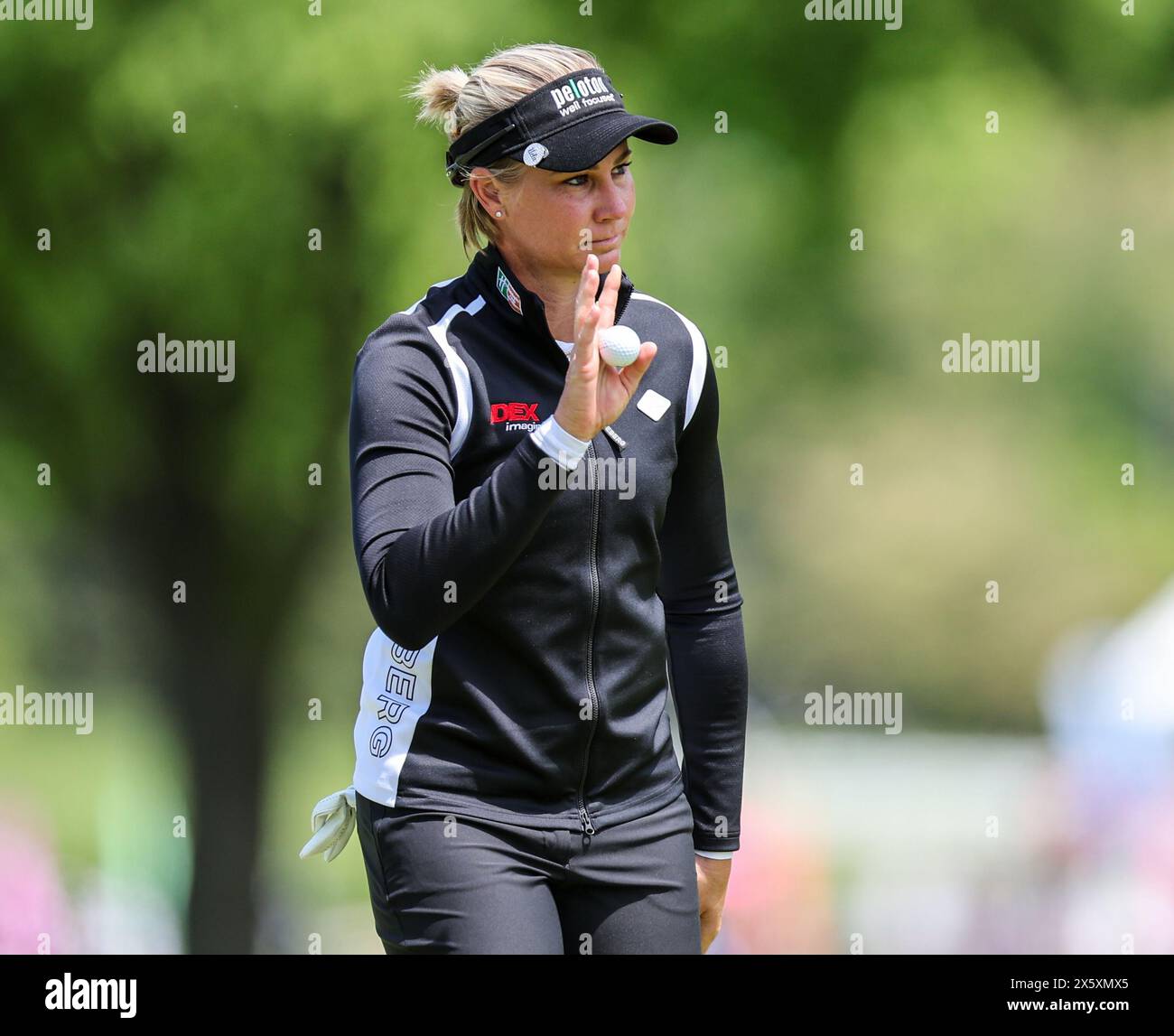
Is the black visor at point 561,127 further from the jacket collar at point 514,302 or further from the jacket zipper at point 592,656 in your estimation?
the jacket zipper at point 592,656

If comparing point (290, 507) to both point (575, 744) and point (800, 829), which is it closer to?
point (800, 829)

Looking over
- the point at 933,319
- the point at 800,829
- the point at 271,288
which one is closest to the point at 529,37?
the point at 271,288

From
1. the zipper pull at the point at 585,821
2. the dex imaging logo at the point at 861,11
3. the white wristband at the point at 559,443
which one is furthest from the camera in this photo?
the dex imaging logo at the point at 861,11

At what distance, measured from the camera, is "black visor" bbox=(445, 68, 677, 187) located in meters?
2.37

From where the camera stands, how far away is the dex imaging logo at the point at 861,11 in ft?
17.0

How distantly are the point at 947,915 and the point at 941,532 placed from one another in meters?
1.48

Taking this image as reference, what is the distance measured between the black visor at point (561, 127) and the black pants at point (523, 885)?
1062mm

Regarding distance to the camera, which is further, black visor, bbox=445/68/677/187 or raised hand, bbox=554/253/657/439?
black visor, bbox=445/68/677/187

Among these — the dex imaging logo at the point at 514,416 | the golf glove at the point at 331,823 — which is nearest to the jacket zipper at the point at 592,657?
the dex imaging logo at the point at 514,416

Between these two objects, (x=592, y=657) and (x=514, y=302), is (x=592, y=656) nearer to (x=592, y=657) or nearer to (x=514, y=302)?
(x=592, y=657)

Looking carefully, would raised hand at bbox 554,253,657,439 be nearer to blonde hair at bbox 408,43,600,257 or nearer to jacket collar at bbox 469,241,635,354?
jacket collar at bbox 469,241,635,354

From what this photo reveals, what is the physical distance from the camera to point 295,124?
512 cm

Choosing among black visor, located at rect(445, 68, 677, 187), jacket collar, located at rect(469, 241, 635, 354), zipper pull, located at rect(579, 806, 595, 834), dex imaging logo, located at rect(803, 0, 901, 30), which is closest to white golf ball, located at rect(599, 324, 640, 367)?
jacket collar, located at rect(469, 241, 635, 354)

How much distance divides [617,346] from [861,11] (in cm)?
354
